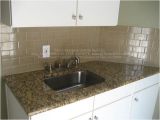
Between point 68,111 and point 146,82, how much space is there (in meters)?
0.90

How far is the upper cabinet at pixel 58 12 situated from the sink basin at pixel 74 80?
548 mm

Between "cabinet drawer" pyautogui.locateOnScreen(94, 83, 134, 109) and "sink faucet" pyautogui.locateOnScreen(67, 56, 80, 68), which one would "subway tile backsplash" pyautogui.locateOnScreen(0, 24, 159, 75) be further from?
"cabinet drawer" pyautogui.locateOnScreen(94, 83, 134, 109)

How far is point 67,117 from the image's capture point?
1216 millimetres

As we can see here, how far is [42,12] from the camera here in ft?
3.93

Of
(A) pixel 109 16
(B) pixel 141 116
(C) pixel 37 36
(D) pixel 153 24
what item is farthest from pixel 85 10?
(B) pixel 141 116

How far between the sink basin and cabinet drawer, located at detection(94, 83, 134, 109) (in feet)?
0.61

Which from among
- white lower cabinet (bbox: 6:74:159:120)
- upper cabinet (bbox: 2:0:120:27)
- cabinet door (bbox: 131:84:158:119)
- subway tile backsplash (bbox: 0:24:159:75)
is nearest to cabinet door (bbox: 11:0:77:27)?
upper cabinet (bbox: 2:0:120:27)

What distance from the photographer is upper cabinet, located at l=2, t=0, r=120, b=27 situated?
1.12 meters

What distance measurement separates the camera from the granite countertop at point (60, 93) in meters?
1.13

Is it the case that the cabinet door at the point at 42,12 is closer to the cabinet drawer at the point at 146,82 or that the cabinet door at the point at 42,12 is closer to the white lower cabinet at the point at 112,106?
the white lower cabinet at the point at 112,106

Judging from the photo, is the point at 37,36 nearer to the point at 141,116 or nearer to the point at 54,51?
the point at 54,51

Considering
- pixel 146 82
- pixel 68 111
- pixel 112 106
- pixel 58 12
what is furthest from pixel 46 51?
pixel 146 82

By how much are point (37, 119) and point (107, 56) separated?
121 centimetres

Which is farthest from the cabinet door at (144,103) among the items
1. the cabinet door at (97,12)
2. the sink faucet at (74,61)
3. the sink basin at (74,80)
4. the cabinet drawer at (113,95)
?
the cabinet door at (97,12)
